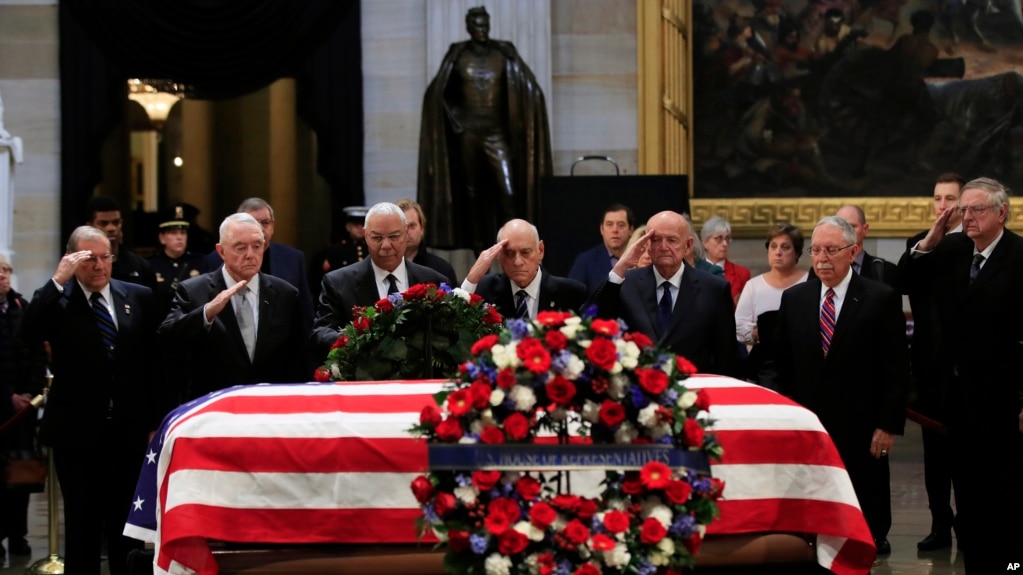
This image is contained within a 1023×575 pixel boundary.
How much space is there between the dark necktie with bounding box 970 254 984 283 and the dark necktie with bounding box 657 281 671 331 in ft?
4.57

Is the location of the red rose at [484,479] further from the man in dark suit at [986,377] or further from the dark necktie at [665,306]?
the man in dark suit at [986,377]

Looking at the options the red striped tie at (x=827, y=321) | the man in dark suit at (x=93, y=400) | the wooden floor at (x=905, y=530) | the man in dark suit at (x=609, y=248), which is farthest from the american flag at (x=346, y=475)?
the man in dark suit at (x=609, y=248)

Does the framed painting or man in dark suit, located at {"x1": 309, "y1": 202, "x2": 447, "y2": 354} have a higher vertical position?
the framed painting

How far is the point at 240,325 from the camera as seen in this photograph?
6445 mm

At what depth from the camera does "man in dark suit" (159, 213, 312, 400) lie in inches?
248

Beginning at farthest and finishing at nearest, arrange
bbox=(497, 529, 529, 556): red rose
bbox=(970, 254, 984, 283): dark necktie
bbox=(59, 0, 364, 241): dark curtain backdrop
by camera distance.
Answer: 1. bbox=(59, 0, 364, 241): dark curtain backdrop
2. bbox=(970, 254, 984, 283): dark necktie
3. bbox=(497, 529, 529, 556): red rose

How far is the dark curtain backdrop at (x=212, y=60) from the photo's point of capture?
12070 millimetres

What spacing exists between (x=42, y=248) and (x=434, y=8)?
375 cm

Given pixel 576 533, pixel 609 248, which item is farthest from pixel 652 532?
pixel 609 248

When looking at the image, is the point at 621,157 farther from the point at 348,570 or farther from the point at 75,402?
the point at 348,570

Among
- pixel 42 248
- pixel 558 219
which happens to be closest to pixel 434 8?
pixel 558 219

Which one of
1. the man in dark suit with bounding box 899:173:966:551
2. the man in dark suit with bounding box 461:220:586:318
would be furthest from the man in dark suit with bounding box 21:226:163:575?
the man in dark suit with bounding box 899:173:966:551

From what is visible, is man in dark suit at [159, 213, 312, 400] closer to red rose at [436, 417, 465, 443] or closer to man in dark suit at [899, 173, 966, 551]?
red rose at [436, 417, 465, 443]

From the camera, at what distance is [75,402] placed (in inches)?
263
